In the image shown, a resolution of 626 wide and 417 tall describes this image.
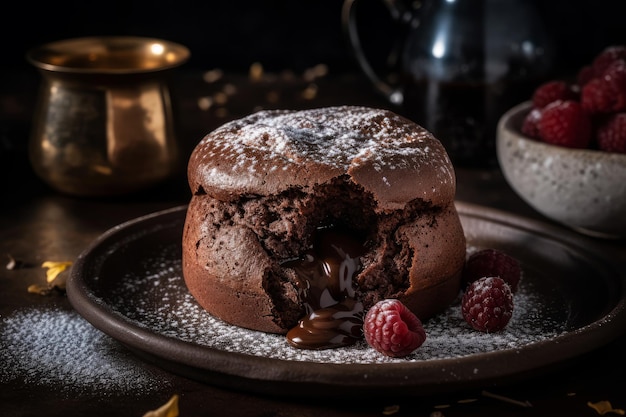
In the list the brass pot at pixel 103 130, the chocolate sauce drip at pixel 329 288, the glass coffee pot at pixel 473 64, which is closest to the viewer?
the chocolate sauce drip at pixel 329 288

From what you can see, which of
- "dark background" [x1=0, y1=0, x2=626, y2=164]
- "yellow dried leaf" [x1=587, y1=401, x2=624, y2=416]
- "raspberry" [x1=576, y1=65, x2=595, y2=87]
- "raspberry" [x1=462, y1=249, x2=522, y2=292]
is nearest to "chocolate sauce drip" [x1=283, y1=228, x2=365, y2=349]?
"raspberry" [x1=462, y1=249, x2=522, y2=292]

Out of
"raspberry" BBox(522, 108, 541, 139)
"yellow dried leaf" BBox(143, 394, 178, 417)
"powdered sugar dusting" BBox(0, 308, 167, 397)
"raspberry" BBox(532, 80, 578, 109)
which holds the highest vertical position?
"raspberry" BBox(532, 80, 578, 109)

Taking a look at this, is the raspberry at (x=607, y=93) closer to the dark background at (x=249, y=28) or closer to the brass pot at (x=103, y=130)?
the brass pot at (x=103, y=130)

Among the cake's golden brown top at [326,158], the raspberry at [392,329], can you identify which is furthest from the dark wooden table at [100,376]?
the cake's golden brown top at [326,158]

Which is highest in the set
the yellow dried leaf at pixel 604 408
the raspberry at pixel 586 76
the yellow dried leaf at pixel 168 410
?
the raspberry at pixel 586 76

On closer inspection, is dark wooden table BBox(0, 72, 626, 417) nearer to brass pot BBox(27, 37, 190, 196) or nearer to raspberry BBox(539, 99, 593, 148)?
brass pot BBox(27, 37, 190, 196)

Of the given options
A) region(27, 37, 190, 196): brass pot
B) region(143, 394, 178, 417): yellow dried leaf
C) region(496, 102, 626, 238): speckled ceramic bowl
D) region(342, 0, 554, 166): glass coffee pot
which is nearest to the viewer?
region(143, 394, 178, 417): yellow dried leaf

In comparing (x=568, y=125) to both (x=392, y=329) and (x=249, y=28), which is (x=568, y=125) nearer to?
(x=392, y=329)
